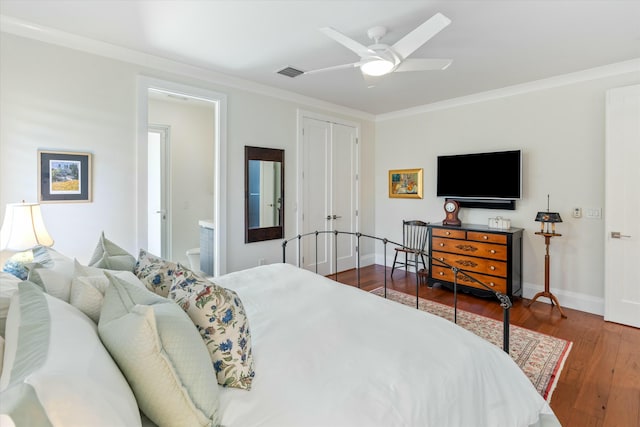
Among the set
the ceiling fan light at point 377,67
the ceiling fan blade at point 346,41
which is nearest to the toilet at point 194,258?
the ceiling fan light at point 377,67

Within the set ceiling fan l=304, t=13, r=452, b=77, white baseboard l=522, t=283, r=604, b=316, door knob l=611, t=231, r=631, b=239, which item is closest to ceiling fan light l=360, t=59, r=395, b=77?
ceiling fan l=304, t=13, r=452, b=77

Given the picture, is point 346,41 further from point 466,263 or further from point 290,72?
point 466,263

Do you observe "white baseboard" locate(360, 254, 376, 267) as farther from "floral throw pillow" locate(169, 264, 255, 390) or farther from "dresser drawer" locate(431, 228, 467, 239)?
"floral throw pillow" locate(169, 264, 255, 390)

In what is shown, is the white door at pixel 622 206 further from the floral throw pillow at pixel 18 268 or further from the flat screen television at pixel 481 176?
the floral throw pillow at pixel 18 268

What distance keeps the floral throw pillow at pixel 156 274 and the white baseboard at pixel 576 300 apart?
14.0 feet

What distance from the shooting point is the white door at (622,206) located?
3.22 meters

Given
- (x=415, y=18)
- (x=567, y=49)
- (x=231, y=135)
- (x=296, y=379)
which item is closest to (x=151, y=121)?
(x=231, y=135)

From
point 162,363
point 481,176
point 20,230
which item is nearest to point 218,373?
point 162,363

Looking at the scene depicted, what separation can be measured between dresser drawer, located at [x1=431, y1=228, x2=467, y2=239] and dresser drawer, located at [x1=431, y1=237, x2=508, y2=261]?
5 cm

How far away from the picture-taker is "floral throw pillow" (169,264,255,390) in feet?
3.92

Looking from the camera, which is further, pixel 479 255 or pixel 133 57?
pixel 479 255

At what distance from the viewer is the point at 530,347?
9.23ft

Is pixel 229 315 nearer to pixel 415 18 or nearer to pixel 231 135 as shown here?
pixel 415 18

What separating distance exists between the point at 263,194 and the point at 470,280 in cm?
282
